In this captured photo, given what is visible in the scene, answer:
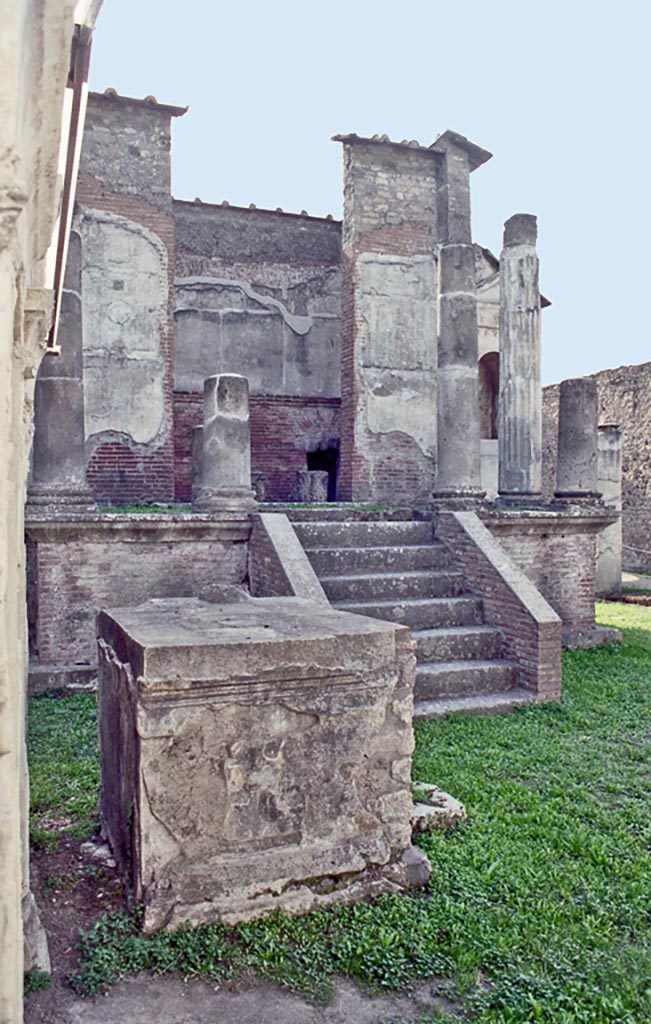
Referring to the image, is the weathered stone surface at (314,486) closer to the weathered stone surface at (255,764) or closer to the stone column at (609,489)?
the stone column at (609,489)

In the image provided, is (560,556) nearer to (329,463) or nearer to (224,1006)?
(329,463)

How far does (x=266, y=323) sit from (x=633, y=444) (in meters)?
10.6

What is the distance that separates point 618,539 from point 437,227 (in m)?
5.90

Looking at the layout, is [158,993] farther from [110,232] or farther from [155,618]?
[110,232]

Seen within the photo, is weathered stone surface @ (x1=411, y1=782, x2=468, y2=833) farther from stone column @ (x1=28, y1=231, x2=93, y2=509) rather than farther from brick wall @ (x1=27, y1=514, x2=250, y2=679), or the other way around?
stone column @ (x1=28, y1=231, x2=93, y2=509)

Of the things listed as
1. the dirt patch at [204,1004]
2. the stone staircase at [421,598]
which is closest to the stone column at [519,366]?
the stone staircase at [421,598]

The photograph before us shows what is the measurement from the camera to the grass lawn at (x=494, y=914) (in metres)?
2.58

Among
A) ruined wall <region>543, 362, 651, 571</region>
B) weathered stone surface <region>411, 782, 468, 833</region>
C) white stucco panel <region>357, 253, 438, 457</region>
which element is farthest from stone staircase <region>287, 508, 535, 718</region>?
ruined wall <region>543, 362, 651, 571</region>

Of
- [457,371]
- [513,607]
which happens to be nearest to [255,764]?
[513,607]

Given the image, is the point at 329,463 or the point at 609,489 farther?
the point at 609,489

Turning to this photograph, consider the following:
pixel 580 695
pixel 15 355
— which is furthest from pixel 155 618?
pixel 580 695

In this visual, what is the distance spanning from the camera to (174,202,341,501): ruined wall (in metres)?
12.6

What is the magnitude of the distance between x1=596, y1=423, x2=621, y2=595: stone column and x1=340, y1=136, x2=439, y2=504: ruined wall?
3.51 metres

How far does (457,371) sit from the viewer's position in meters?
8.45
